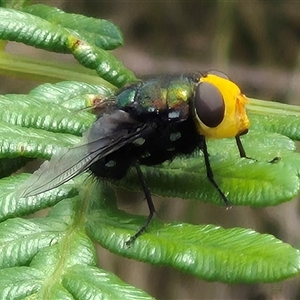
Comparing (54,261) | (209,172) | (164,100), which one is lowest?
(54,261)

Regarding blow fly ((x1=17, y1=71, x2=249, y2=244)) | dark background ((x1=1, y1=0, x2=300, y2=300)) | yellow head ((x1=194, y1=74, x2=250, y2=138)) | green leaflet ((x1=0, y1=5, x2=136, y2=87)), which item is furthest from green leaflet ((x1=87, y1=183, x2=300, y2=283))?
dark background ((x1=1, y1=0, x2=300, y2=300))

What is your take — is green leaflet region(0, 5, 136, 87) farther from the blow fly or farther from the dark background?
the dark background

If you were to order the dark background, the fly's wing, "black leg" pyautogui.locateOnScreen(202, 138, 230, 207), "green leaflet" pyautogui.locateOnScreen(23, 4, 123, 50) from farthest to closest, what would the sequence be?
the dark background, "green leaflet" pyautogui.locateOnScreen(23, 4, 123, 50), "black leg" pyautogui.locateOnScreen(202, 138, 230, 207), the fly's wing

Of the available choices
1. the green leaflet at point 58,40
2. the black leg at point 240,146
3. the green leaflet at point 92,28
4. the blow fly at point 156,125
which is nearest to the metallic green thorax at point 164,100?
the blow fly at point 156,125

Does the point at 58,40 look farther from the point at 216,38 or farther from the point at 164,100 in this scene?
the point at 216,38

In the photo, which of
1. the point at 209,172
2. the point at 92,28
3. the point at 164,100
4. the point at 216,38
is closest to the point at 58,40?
the point at 92,28

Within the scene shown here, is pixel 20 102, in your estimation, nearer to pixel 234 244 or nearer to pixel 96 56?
pixel 96 56

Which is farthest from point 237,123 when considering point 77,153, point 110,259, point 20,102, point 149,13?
point 149,13

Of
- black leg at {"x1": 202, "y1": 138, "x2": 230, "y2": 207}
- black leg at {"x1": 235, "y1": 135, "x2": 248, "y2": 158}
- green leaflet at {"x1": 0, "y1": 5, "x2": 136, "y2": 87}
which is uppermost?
green leaflet at {"x1": 0, "y1": 5, "x2": 136, "y2": 87}
